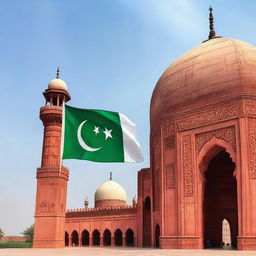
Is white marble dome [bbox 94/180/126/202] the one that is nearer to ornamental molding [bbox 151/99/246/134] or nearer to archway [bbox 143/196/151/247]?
archway [bbox 143/196/151/247]

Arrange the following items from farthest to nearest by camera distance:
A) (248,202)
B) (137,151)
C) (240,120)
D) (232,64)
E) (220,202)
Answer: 1. (220,202)
2. (232,64)
3. (240,120)
4. (248,202)
5. (137,151)

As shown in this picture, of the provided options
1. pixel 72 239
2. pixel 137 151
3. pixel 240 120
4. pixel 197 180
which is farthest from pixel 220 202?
pixel 72 239

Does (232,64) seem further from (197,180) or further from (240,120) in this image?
(197,180)

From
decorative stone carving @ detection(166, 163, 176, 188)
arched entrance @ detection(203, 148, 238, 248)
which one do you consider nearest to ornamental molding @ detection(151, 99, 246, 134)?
decorative stone carving @ detection(166, 163, 176, 188)

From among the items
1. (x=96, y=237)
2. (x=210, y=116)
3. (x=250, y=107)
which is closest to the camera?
(x=250, y=107)

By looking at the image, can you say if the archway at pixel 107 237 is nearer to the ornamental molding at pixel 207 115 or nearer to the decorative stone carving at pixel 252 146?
the ornamental molding at pixel 207 115

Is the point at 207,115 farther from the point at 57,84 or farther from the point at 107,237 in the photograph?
the point at 107,237

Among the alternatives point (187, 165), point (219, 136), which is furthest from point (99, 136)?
point (219, 136)
